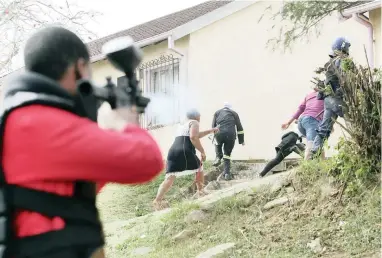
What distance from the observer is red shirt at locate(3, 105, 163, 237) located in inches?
83.5

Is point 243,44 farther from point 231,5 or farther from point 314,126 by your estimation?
point 314,126

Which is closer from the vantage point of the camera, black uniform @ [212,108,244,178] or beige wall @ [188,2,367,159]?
black uniform @ [212,108,244,178]

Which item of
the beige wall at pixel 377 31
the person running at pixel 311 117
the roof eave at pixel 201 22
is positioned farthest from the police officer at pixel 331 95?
the roof eave at pixel 201 22

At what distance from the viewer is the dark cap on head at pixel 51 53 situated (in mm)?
2279

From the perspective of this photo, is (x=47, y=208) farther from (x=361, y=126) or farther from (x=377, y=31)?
(x=377, y=31)

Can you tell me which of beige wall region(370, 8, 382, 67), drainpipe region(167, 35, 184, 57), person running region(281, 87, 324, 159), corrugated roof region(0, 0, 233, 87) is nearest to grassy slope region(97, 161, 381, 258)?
person running region(281, 87, 324, 159)

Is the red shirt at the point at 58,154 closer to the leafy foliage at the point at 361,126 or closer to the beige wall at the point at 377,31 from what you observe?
the leafy foliage at the point at 361,126

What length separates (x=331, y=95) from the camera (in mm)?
7715

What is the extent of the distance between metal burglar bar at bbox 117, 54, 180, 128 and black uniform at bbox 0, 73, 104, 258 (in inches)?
534

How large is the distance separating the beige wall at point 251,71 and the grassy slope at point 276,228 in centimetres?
708

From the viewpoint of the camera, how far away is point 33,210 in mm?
2125

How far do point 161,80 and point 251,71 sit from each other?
99.4 inches

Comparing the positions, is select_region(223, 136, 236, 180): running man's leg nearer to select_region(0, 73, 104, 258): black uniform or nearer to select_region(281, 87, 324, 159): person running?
select_region(281, 87, 324, 159): person running

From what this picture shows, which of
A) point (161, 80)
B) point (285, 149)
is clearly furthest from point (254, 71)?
point (285, 149)
